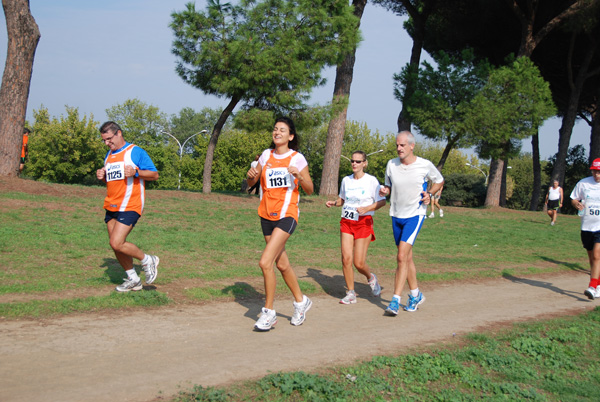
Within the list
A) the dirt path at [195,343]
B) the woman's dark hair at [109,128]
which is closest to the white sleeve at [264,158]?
the dirt path at [195,343]

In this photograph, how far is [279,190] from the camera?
243 inches

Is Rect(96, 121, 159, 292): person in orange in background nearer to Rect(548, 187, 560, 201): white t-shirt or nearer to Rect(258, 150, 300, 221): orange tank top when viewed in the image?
Rect(258, 150, 300, 221): orange tank top

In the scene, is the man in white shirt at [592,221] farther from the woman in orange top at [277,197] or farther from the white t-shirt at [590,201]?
the woman in orange top at [277,197]

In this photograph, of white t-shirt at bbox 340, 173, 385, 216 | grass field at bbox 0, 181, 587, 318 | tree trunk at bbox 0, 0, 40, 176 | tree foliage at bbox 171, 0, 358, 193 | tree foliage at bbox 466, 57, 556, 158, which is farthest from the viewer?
tree foliage at bbox 466, 57, 556, 158

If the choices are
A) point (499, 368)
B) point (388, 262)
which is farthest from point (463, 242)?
point (499, 368)

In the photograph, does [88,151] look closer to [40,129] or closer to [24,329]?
[40,129]

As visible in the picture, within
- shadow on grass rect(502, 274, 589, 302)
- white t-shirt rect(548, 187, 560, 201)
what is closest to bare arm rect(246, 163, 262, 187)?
shadow on grass rect(502, 274, 589, 302)

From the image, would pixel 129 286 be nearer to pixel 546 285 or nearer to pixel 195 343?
pixel 195 343

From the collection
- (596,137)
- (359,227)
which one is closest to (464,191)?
(596,137)

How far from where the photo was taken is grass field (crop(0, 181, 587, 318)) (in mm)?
7426

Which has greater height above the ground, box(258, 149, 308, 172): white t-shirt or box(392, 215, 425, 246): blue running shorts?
box(258, 149, 308, 172): white t-shirt

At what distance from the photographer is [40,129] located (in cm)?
4759

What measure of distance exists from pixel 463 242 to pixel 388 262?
5555mm

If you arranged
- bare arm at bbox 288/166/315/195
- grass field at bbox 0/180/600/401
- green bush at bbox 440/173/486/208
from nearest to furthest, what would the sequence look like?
grass field at bbox 0/180/600/401, bare arm at bbox 288/166/315/195, green bush at bbox 440/173/486/208
